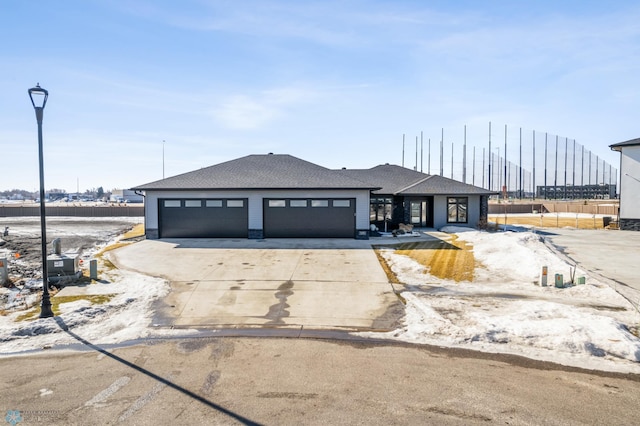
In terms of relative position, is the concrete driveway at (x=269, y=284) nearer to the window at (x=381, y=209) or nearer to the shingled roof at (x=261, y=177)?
the shingled roof at (x=261, y=177)

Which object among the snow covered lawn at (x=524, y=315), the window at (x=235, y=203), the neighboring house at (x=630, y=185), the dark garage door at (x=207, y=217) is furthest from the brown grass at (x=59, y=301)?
the neighboring house at (x=630, y=185)

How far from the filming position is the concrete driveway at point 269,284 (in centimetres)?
979

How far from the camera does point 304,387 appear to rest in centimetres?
621

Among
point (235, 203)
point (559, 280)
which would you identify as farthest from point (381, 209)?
point (559, 280)

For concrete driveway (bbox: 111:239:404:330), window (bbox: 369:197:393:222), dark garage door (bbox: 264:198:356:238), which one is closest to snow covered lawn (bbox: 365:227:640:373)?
concrete driveway (bbox: 111:239:404:330)

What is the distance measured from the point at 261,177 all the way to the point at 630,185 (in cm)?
2635

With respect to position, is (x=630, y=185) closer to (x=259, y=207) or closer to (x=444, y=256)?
(x=444, y=256)

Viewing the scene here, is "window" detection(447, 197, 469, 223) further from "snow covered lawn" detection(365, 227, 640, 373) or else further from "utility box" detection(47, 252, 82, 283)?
"utility box" detection(47, 252, 82, 283)

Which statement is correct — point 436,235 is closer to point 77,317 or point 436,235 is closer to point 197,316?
point 197,316

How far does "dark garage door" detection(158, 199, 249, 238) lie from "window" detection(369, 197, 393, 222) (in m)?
9.59

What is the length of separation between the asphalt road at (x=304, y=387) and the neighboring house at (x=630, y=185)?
2856 cm

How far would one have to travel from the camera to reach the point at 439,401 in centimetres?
577

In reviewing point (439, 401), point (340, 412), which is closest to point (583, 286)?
point (439, 401)

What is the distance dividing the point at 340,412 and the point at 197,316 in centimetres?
562
